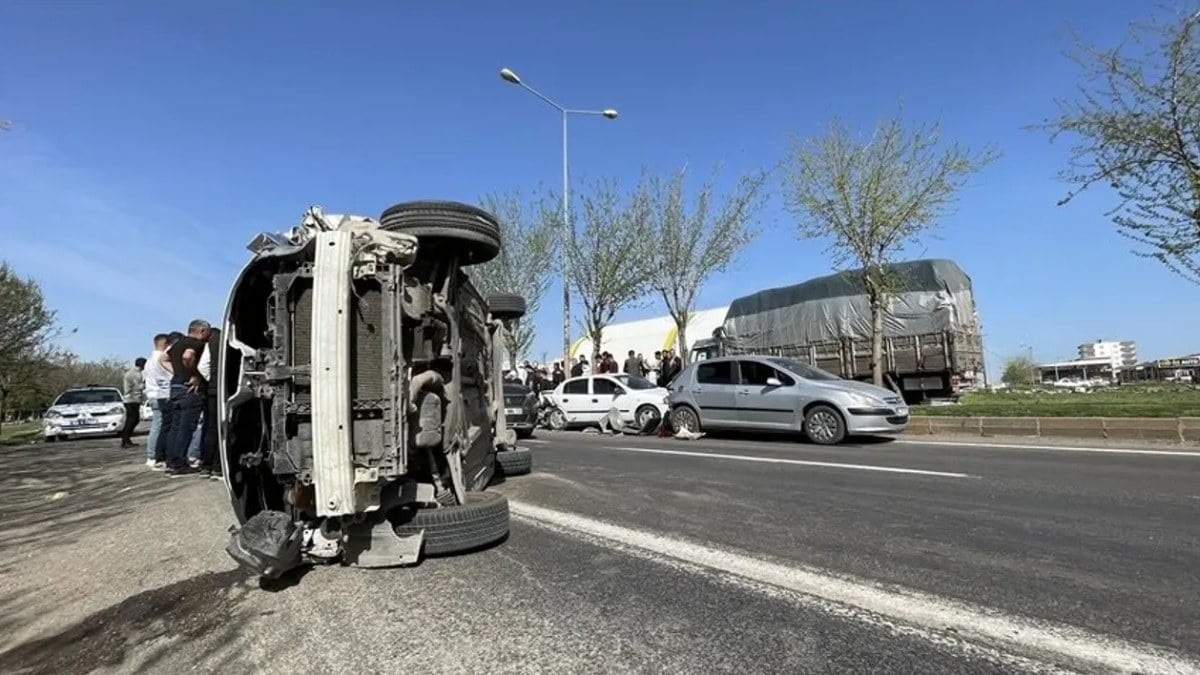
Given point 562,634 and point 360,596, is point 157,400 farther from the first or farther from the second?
point 562,634

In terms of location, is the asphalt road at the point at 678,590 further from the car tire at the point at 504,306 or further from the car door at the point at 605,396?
the car door at the point at 605,396

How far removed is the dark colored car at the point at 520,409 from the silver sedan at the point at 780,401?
2964 mm

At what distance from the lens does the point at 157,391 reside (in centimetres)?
887

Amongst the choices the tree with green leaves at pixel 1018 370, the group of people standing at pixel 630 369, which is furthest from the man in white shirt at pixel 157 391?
the tree with green leaves at pixel 1018 370

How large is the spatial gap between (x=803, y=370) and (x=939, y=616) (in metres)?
9.75

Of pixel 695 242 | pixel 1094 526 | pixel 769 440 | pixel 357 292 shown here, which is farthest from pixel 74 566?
pixel 695 242

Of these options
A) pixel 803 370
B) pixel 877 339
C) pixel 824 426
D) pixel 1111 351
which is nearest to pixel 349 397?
pixel 824 426

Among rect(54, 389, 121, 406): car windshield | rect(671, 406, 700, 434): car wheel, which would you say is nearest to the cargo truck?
rect(671, 406, 700, 434): car wheel

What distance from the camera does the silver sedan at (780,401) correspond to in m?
11.2

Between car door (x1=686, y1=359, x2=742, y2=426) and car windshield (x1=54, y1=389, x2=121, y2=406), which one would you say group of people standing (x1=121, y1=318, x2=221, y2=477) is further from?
car windshield (x1=54, y1=389, x2=121, y2=406)

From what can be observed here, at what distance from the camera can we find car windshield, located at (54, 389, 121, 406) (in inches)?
755

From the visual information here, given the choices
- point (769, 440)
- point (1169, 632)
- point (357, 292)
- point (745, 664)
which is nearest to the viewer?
point (745, 664)

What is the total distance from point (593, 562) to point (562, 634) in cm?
105

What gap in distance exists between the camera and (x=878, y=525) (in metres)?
4.79
